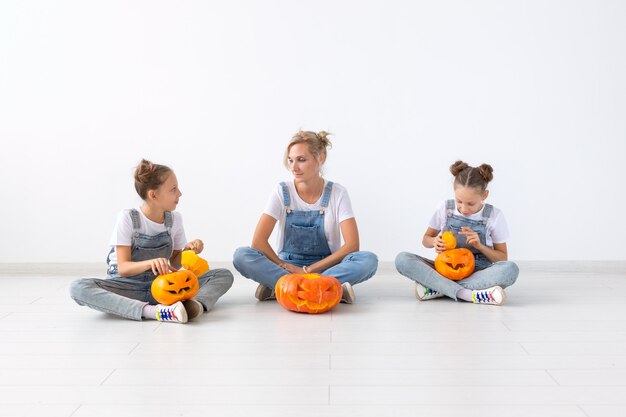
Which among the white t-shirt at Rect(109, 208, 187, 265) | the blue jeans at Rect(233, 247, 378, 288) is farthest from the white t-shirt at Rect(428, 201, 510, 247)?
the white t-shirt at Rect(109, 208, 187, 265)

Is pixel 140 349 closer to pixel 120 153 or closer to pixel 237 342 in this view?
pixel 237 342

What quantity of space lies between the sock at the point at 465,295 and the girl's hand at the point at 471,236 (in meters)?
0.21

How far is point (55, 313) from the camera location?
11.1 feet

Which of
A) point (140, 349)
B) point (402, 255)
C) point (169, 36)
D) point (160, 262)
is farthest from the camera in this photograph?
point (169, 36)

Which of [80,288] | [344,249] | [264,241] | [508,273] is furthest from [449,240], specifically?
[80,288]

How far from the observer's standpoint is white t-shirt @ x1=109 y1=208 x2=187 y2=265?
3.37 meters

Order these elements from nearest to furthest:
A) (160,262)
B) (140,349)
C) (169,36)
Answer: (140,349)
(160,262)
(169,36)

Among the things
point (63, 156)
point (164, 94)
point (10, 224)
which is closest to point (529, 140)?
point (164, 94)

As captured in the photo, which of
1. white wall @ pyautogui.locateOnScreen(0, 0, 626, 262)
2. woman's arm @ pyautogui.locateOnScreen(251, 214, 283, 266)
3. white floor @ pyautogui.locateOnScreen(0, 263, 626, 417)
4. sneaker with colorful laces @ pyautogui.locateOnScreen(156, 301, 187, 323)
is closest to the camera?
white floor @ pyautogui.locateOnScreen(0, 263, 626, 417)

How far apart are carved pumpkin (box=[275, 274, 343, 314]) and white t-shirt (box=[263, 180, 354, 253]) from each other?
1.60 ft

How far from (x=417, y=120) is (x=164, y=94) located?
1430mm

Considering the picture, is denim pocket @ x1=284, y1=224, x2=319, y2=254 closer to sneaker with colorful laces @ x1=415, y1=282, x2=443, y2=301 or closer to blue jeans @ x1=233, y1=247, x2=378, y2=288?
blue jeans @ x1=233, y1=247, x2=378, y2=288

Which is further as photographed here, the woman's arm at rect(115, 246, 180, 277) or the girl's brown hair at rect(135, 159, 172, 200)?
the girl's brown hair at rect(135, 159, 172, 200)

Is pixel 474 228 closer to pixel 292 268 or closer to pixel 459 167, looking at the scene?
pixel 459 167
